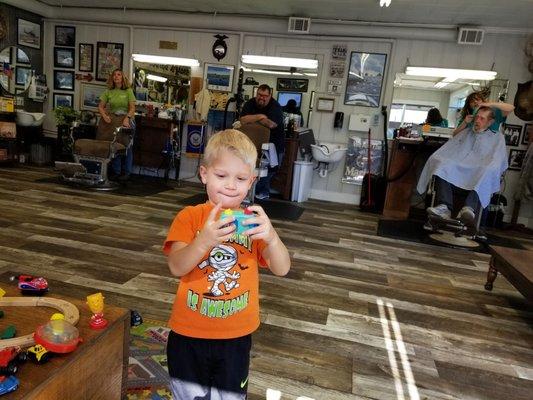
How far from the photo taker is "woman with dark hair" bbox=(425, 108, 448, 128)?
5.36 metres

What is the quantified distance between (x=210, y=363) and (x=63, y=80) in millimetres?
7189

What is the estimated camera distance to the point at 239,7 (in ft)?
17.5

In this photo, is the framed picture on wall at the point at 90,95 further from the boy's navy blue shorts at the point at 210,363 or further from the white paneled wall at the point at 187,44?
the boy's navy blue shorts at the point at 210,363

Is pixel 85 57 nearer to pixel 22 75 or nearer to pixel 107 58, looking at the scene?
pixel 107 58

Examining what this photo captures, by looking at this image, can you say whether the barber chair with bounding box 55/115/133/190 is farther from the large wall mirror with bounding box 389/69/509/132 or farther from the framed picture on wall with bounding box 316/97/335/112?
the large wall mirror with bounding box 389/69/509/132

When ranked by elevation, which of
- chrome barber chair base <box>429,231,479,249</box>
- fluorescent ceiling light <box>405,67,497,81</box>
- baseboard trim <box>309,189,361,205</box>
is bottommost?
chrome barber chair base <box>429,231,479,249</box>

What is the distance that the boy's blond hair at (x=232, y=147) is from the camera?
2.88 ft

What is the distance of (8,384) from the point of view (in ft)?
2.15

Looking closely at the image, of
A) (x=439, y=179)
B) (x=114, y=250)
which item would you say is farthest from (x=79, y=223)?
(x=439, y=179)

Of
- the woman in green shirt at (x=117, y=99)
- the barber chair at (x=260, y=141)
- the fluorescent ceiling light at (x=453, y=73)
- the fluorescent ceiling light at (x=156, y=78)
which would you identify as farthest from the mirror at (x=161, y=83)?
the fluorescent ceiling light at (x=453, y=73)

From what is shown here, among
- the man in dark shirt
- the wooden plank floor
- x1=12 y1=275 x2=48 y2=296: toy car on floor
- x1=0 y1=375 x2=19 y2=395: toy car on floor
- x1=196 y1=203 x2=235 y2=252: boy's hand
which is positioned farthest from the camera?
the man in dark shirt

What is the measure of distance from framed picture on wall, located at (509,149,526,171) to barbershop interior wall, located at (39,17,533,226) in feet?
0.27

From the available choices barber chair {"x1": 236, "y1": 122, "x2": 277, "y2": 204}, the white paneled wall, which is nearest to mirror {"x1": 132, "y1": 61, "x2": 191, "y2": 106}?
the white paneled wall

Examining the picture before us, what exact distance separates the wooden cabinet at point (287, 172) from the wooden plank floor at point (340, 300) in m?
1.53
